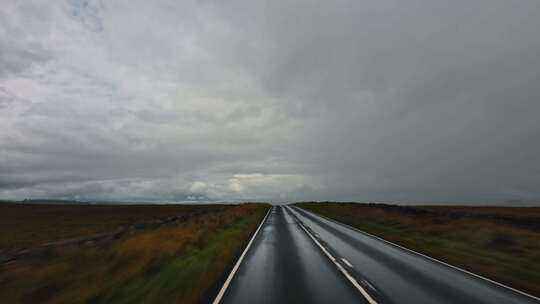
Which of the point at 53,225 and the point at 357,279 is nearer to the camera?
the point at 357,279

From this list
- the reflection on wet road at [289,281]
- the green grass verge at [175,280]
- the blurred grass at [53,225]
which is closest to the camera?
the reflection on wet road at [289,281]

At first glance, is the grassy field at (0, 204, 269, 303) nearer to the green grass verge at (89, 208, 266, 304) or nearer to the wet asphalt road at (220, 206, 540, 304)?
the green grass verge at (89, 208, 266, 304)

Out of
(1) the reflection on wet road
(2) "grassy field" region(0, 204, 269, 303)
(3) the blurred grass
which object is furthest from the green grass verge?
(3) the blurred grass

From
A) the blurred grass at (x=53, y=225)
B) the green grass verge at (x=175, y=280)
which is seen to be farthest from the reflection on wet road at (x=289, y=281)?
the blurred grass at (x=53, y=225)

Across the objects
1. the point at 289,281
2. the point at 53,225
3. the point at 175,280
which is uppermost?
the point at 289,281

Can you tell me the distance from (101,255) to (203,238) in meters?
6.21

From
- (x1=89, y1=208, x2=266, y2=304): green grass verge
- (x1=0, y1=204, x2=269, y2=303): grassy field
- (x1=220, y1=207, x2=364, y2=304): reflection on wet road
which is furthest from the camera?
(x1=0, y1=204, x2=269, y2=303): grassy field

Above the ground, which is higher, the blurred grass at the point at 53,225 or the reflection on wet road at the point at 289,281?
the reflection on wet road at the point at 289,281

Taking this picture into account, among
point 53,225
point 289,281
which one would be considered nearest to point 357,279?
point 289,281

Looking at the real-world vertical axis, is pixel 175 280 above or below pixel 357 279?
below

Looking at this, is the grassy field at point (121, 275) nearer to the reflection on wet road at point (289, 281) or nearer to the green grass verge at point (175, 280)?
the green grass verge at point (175, 280)

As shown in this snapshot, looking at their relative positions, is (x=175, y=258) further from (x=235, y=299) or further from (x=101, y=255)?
(x=235, y=299)

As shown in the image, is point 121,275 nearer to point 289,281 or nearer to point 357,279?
point 289,281

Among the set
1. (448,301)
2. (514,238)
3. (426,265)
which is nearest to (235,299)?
A: (448,301)
